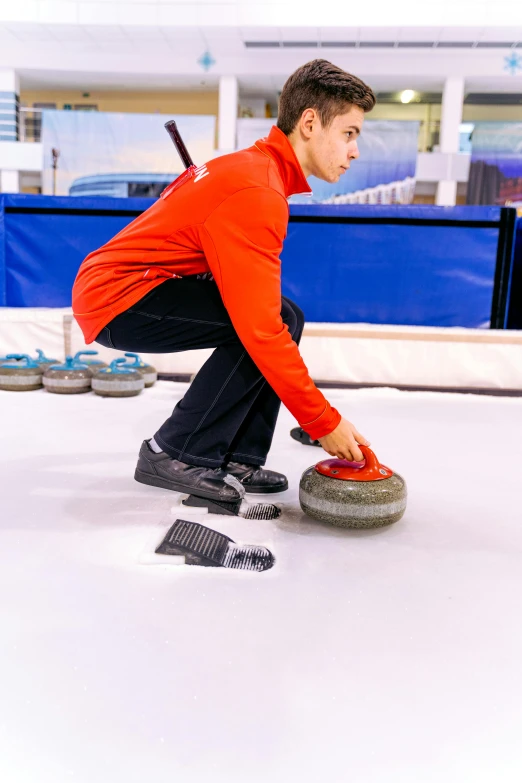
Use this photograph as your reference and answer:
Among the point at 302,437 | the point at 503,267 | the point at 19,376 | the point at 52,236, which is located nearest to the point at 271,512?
the point at 302,437

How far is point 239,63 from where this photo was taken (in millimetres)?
9594

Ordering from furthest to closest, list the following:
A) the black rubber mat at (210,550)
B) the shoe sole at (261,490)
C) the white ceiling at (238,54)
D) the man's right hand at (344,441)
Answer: the white ceiling at (238,54) < the shoe sole at (261,490) < the man's right hand at (344,441) < the black rubber mat at (210,550)

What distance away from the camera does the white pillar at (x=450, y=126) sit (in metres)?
9.40

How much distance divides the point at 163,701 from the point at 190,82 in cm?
1097

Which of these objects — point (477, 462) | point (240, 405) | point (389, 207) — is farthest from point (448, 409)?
point (240, 405)

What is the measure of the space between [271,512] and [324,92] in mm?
815

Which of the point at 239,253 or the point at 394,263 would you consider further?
the point at 394,263

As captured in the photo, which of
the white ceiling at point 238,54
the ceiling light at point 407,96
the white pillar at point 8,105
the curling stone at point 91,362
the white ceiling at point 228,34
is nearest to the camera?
the curling stone at point 91,362

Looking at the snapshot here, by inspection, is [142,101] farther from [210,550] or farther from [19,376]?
[210,550]

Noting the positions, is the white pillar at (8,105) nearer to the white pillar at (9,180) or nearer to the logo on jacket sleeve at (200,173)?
the white pillar at (9,180)

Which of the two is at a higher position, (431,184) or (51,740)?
(431,184)

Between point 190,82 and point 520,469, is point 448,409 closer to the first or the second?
point 520,469

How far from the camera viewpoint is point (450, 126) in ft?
30.9

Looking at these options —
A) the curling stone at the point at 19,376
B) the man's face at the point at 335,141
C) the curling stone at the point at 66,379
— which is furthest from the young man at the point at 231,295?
the curling stone at the point at 19,376
